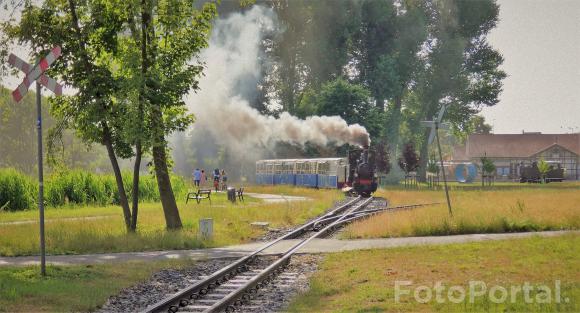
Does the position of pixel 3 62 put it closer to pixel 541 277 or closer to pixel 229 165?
A: pixel 541 277

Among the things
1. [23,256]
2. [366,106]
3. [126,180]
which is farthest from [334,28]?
[23,256]

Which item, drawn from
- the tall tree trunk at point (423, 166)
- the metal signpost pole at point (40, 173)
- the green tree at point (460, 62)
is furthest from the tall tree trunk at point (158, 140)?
the tall tree trunk at point (423, 166)

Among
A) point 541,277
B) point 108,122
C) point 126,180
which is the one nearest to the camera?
point 541,277

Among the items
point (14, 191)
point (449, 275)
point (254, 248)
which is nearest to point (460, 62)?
point (14, 191)

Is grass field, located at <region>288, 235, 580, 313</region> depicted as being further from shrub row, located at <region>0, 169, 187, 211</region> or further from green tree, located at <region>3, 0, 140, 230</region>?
shrub row, located at <region>0, 169, 187, 211</region>

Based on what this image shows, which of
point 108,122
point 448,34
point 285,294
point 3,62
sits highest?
point 448,34

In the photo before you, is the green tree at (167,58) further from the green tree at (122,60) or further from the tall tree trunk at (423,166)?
the tall tree trunk at (423,166)

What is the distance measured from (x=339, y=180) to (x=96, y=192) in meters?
18.0

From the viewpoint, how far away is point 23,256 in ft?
60.0

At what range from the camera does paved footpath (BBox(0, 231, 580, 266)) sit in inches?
679

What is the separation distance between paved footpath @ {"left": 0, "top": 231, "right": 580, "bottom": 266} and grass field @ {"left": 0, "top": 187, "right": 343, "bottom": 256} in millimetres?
995

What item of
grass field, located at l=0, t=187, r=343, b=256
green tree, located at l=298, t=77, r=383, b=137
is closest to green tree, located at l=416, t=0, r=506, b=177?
green tree, located at l=298, t=77, r=383, b=137

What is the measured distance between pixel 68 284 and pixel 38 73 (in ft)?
12.8

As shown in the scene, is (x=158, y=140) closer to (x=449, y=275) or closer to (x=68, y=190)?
(x=449, y=275)
